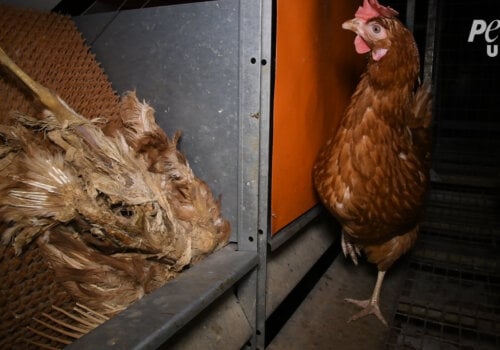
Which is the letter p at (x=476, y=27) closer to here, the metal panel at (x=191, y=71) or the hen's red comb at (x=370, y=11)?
the hen's red comb at (x=370, y=11)

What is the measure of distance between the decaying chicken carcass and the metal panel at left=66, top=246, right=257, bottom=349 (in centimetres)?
12

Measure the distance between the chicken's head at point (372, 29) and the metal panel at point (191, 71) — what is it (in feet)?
1.96

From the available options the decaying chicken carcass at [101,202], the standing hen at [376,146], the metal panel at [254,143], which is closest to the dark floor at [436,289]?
the standing hen at [376,146]

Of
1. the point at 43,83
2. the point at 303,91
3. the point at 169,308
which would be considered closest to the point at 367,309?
the point at 303,91

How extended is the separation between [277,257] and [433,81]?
2077 mm

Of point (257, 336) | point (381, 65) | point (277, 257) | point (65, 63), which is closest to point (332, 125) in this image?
point (381, 65)

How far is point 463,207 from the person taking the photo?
107 inches

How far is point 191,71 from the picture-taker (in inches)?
48.3

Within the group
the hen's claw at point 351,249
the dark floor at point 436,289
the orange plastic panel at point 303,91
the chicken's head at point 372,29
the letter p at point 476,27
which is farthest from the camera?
the letter p at point 476,27

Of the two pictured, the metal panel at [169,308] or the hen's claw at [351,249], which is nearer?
the metal panel at [169,308]

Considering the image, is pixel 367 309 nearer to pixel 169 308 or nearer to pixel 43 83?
pixel 169 308

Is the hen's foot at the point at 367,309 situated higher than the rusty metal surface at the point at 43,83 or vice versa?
the rusty metal surface at the point at 43,83

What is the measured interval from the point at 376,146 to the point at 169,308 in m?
1.07

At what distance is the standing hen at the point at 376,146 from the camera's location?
1440 millimetres
